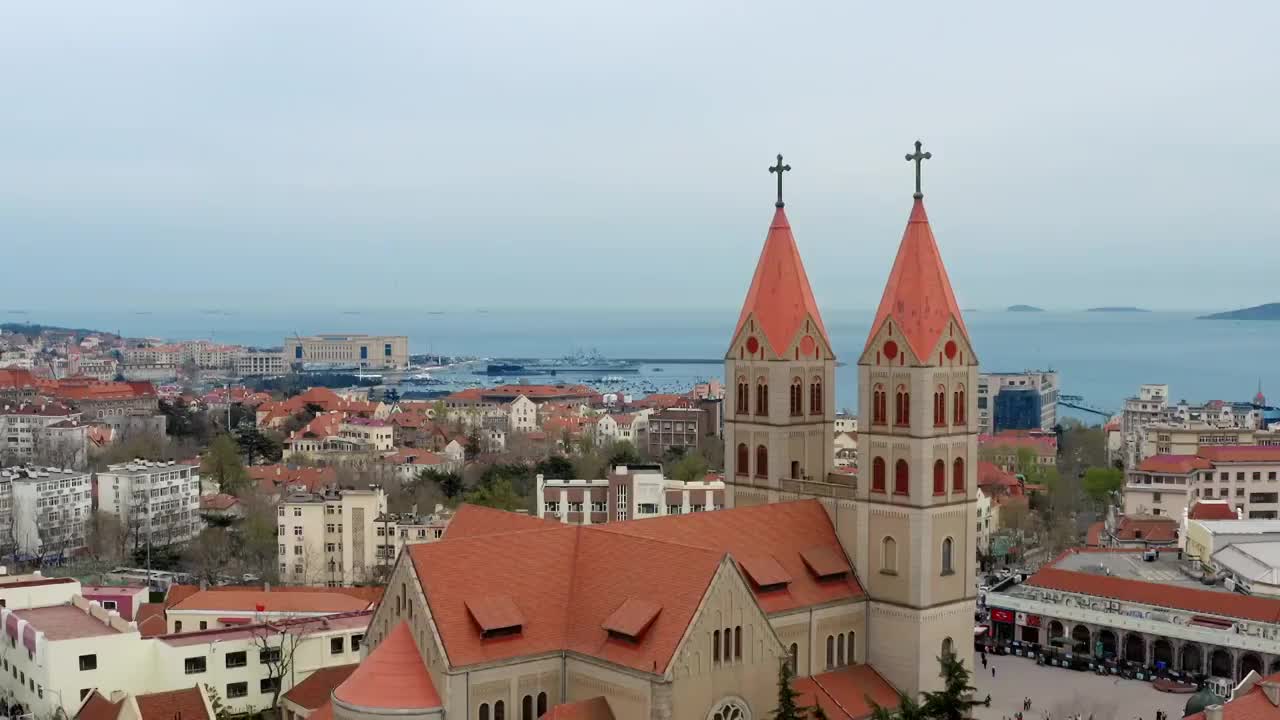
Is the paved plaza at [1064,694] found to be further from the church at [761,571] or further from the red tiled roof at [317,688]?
the red tiled roof at [317,688]

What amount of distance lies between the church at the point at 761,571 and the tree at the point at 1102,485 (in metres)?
53.6

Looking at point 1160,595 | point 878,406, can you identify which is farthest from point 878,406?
point 1160,595

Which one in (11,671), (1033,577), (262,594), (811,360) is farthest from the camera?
(1033,577)

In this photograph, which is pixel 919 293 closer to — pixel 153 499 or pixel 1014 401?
pixel 153 499

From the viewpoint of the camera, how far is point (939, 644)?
36.7 meters

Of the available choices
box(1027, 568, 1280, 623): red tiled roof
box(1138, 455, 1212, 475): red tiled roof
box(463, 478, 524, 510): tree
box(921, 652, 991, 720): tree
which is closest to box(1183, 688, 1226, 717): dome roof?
box(921, 652, 991, 720): tree

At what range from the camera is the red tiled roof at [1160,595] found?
162ft

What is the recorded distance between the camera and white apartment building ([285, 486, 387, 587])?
6650 centimetres

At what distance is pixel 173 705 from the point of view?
38.0m

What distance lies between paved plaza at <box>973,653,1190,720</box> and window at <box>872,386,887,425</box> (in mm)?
11043

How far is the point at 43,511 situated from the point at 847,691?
5358 cm

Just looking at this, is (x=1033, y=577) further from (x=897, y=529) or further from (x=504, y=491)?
(x=504, y=491)

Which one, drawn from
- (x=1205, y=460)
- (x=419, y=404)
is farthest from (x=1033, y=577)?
(x=419, y=404)

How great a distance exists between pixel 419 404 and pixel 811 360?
107 m
